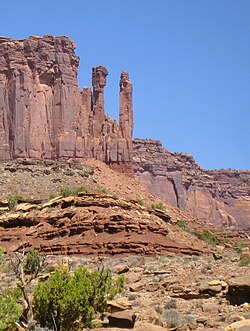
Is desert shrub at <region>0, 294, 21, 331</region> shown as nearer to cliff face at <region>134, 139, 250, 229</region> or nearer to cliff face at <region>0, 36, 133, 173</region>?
cliff face at <region>0, 36, 133, 173</region>

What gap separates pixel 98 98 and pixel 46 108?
6.92 meters

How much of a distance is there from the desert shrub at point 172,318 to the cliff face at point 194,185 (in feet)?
281

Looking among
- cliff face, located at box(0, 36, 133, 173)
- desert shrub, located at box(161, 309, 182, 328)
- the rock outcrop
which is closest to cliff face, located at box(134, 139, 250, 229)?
cliff face, located at box(0, 36, 133, 173)

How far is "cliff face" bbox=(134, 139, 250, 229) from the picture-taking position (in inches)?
4439

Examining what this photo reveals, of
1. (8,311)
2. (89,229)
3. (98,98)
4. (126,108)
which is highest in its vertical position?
(98,98)

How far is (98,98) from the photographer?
7981 centimetres

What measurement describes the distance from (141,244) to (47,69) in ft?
132

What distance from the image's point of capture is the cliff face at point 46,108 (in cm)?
7319

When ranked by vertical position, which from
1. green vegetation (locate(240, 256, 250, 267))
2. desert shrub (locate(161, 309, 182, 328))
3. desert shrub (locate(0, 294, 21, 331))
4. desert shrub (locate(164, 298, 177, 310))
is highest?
green vegetation (locate(240, 256, 250, 267))

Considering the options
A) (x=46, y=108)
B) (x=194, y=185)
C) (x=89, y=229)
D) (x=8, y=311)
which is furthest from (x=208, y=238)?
(x=194, y=185)

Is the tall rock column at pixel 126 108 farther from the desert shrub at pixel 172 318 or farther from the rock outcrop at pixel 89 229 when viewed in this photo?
the desert shrub at pixel 172 318

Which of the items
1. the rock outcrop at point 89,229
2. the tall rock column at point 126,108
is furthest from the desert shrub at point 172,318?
the tall rock column at point 126,108

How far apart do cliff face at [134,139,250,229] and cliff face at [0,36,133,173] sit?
33.2 metres

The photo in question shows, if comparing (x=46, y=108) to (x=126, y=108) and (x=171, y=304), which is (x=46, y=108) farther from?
(x=171, y=304)
